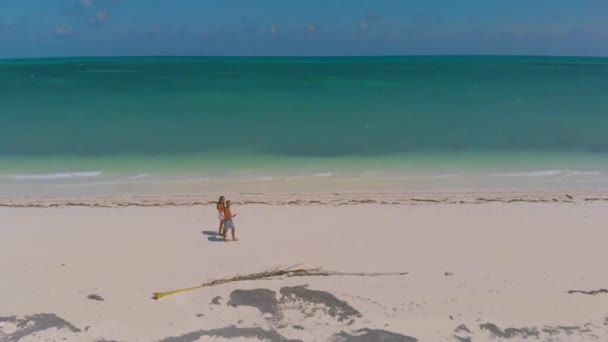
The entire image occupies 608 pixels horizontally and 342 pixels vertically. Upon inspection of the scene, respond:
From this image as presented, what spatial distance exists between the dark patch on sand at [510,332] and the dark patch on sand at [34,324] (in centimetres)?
593

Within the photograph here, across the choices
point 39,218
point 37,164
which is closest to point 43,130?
point 37,164

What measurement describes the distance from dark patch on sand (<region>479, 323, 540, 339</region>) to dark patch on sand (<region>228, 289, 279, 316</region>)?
313 cm

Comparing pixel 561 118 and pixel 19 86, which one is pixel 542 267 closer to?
pixel 561 118

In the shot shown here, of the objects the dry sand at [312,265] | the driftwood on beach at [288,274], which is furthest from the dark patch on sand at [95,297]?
the driftwood on beach at [288,274]

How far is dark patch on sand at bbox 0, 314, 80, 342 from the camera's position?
6340 millimetres

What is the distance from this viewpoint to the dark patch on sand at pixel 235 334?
6301mm

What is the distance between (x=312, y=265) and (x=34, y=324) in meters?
4.50

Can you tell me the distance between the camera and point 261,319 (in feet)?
22.0

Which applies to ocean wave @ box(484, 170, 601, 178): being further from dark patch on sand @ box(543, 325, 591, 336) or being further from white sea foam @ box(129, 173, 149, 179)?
white sea foam @ box(129, 173, 149, 179)

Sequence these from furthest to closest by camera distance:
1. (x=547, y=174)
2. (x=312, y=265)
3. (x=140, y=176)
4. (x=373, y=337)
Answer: (x=547, y=174)
(x=140, y=176)
(x=312, y=265)
(x=373, y=337)

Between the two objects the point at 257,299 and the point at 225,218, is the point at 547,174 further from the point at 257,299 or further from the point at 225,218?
the point at 257,299

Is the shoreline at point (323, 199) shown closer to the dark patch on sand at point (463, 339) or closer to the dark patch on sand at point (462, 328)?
the dark patch on sand at point (462, 328)

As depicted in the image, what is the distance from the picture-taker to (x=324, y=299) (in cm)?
720

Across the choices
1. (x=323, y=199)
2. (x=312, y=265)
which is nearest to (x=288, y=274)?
(x=312, y=265)
